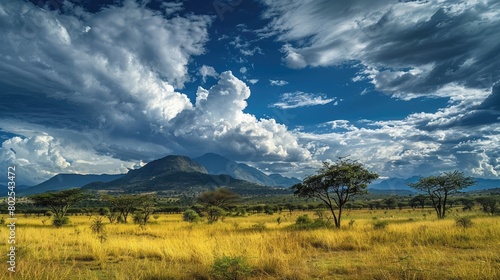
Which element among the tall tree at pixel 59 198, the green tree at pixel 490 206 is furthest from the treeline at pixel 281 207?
the tall tree at pixel 59 198

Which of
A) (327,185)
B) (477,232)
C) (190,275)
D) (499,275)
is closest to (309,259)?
(190,275)

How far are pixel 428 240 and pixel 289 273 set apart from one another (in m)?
10.3

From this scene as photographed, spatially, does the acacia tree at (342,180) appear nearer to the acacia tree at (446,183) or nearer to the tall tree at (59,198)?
the acacia tree at (446,183)

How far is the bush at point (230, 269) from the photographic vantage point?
7.83 m

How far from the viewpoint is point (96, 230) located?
25.4 meters

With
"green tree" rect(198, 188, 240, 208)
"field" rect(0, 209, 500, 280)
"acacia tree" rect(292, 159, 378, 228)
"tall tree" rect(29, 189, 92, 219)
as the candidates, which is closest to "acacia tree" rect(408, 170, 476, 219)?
"acacia tree" rect(292, 159, 378, 228)

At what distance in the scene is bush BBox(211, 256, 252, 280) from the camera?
7827 mm

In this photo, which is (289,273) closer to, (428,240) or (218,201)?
(428,240)

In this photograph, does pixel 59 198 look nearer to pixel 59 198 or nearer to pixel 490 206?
pixel 59 198

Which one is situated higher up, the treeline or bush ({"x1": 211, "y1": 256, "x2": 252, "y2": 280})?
bush ({"x1": 211, "y1": 256, "x2": 252, "y2": 280})

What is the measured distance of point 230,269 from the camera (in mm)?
8031

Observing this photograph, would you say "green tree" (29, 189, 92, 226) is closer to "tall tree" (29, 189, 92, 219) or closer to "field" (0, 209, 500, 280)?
"tall tree" (29, 189, 92, 219)

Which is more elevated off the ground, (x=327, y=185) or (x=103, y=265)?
(x=327, y=185)

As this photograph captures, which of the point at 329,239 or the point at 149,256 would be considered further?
the point at 329,239
